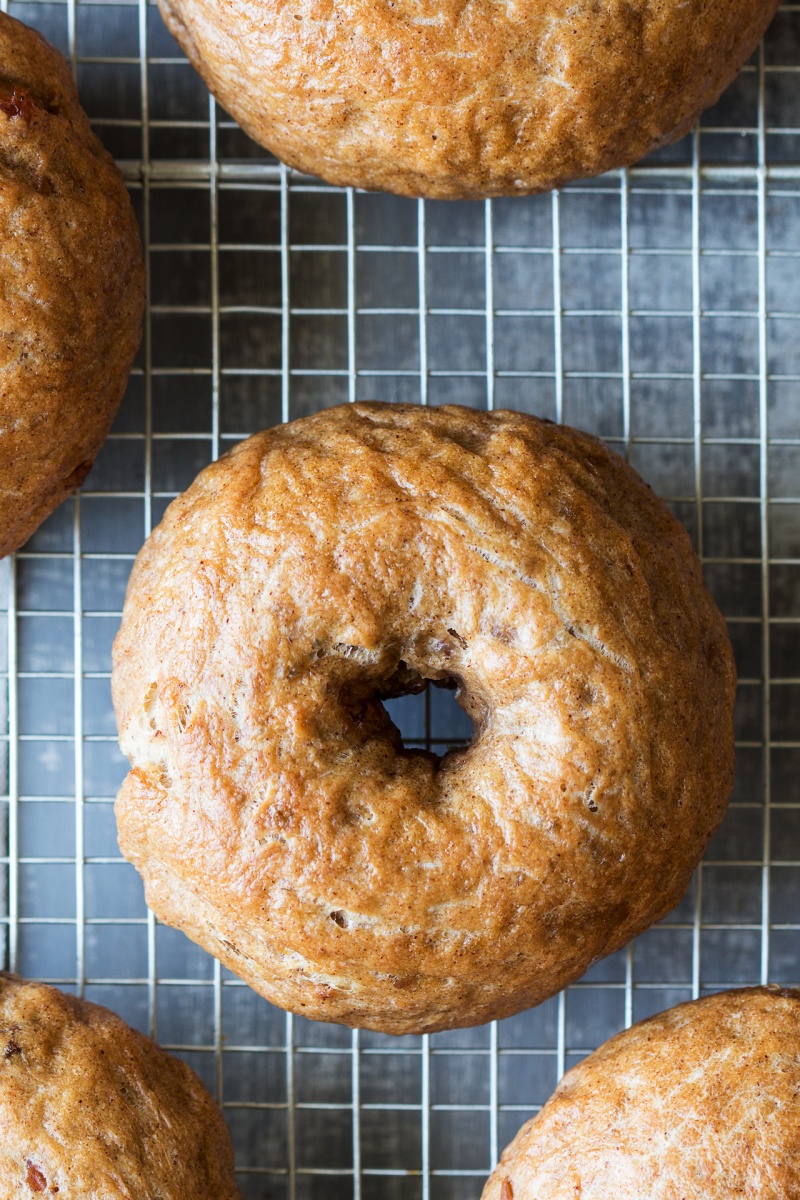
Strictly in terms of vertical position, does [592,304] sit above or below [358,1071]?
above

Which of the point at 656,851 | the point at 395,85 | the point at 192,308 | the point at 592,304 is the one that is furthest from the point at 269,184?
→ the point at 656,851

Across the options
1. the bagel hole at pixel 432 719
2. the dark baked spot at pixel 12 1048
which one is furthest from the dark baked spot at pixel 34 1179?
the bagel hole at pixel 432 719

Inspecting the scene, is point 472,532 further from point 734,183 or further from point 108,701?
point 734,183

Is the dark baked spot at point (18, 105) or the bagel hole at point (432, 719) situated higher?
the dark baked spot at point (18, 105)

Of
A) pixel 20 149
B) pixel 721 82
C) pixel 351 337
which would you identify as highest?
pixel 721 82

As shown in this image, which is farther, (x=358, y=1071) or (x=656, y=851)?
(x=358, y=1071)

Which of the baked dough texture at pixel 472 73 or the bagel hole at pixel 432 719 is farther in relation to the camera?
the bagel hole at pixel 432 719

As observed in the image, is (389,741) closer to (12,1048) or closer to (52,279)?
(12,1048)

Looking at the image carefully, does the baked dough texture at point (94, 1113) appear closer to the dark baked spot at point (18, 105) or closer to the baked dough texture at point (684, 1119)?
the baked dough texture at point (684, 1119)

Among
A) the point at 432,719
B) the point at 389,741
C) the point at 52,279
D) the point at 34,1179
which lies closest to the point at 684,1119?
the point at 389,741
